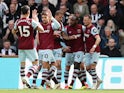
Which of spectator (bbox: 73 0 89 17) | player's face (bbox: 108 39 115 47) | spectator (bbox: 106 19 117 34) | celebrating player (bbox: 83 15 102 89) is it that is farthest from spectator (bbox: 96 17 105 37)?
celebrating player (bbox: 83 15 102 89)

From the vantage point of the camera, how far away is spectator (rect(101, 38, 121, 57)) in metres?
17.8

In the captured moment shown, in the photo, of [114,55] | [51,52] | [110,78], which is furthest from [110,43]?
[51,52]

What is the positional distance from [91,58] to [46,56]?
1.16 meters

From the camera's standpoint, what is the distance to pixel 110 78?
16.9 meters

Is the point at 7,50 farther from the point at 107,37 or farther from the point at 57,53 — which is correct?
the point at 107,37

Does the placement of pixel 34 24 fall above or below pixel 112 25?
above

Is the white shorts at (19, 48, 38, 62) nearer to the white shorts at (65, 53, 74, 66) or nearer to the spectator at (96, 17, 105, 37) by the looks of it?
the white shorts at (65, 53, 74, 66)

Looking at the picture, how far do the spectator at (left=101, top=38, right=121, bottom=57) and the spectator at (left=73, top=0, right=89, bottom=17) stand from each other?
1777 millimetres

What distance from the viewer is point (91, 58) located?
1619 centimetres

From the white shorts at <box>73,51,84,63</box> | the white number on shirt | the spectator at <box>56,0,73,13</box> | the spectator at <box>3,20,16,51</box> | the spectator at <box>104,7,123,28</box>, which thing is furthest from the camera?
the spectator at <box>56,0,73,13</box>

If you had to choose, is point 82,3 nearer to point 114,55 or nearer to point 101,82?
point 114,55

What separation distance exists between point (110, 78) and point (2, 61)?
2828 mm

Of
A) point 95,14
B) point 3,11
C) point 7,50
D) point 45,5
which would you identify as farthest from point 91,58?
point 3,11

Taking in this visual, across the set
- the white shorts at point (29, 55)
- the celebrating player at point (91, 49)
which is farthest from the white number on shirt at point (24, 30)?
the celebrating player at point (91, 49)
